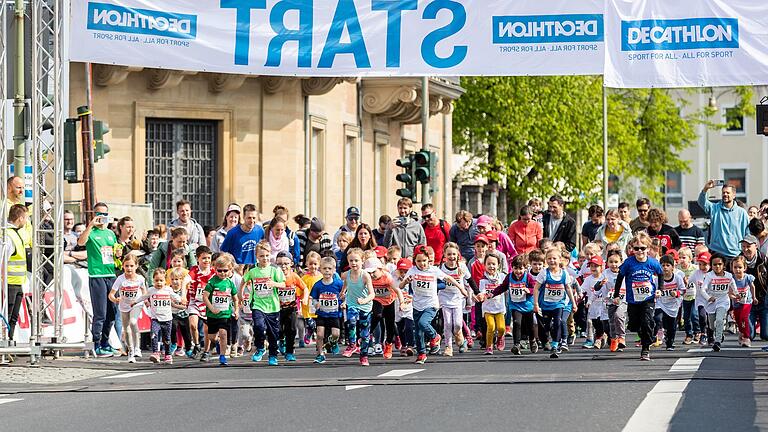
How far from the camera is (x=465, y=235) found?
2228 centimetres

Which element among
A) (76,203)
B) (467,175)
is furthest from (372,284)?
(467,175)

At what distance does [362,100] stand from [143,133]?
7369mm

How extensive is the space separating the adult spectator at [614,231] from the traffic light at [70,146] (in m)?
7.97

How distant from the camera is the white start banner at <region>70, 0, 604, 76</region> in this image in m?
19.9

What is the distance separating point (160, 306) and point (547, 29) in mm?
5635

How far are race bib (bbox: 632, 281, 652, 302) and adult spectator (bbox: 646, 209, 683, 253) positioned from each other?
375 centimetres

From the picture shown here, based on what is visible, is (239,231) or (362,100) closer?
(239,231)

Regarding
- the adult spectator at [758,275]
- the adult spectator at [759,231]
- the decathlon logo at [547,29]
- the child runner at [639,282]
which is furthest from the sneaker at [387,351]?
the adult spectator at [759,231]

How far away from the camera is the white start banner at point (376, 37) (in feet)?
65.2

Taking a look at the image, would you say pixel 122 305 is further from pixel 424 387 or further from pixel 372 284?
pixel 424 387

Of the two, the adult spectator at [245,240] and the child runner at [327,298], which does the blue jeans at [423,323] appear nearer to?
the child runner at [327,298]

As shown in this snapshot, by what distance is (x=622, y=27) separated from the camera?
65.4 feet

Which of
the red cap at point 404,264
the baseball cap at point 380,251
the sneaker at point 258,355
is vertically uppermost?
the baseball cap at point 380,251

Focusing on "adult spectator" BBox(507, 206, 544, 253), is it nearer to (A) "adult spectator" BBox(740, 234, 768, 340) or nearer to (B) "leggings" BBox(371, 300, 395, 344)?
(A) "adult spectator" BBox(740, 234, 768, 340)
